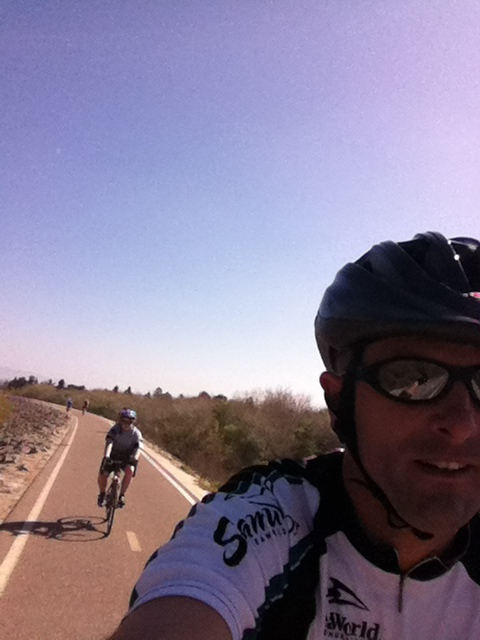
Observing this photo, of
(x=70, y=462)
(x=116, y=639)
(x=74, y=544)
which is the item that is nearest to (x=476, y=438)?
(x=116, y=639)

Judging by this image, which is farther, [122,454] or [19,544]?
[122,454]

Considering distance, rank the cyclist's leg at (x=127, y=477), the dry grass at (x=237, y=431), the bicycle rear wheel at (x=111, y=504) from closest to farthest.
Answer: the bicycle rear wheel at (x=111, y=504)
the cyclist's leg at (x=127, y=477)
the dry grass at (x=237, y=431)

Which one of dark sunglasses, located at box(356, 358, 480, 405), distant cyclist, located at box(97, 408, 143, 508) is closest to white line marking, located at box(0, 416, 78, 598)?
distant cyclist, located at box(97, 408, 143, 508)

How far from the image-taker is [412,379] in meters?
1.79

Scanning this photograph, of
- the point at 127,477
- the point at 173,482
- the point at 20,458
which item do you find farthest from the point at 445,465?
the point at 20,458

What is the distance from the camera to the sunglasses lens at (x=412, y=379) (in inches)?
70.2

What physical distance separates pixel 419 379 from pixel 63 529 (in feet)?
30.5

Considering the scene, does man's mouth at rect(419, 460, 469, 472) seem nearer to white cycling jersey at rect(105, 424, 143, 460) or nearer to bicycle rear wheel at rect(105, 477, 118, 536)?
bicycle rear wheel at rect(105, 477, 118, 536)

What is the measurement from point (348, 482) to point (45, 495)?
39.0 ft

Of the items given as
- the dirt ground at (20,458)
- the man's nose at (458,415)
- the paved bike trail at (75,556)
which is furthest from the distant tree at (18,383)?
the man's nose at (458,415)

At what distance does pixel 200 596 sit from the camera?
1.38 meters

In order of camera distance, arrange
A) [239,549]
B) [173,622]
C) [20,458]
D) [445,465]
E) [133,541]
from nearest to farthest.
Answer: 1. [173,622]
2. [239,549]
3. [445,465]
4. [133,541]
5. [20,458]

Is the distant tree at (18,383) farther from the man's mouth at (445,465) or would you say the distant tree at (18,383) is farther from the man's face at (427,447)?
the man's mouth at (445,465)

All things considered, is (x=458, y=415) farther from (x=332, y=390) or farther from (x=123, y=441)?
(x=123, y=441)
